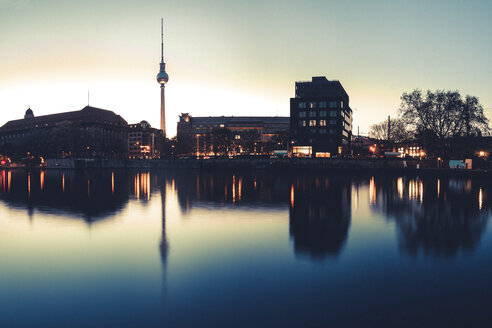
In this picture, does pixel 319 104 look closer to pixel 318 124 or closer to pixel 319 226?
pixel 318 124

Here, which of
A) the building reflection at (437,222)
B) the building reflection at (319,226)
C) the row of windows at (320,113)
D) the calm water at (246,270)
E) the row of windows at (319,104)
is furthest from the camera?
the row of windows at (319,104)

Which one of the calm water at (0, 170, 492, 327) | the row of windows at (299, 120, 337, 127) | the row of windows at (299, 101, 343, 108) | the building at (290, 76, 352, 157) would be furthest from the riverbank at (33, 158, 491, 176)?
the calm water at (0, 170, 492, 327)

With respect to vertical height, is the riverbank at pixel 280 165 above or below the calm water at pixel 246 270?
above

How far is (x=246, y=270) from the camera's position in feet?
44.5

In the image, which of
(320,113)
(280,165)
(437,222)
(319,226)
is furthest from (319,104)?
(319,226)

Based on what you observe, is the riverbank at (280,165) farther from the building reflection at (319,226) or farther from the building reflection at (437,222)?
the building reflection at (319,226)

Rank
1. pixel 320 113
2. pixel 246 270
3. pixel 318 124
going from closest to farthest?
pixel 246 270 → pixel 320 113 → pixel 318 124

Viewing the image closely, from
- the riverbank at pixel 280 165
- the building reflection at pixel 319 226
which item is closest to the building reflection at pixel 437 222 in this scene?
the building reflection at pixel 319 226

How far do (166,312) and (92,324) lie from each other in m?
1.88

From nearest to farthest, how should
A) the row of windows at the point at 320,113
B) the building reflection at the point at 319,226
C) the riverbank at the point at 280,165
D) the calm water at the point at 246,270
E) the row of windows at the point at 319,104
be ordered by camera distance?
1. the calm water at the point at 246,270
2. the building reflection at the point at 319,226
3. the riverbank at the point at 280,165
4. the row of windows at the point at 320,113
5. the row of windows at the point at 319,104

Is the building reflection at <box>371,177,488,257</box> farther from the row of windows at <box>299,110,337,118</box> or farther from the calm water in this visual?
the row of windows at <box>299,110,337,118</box>

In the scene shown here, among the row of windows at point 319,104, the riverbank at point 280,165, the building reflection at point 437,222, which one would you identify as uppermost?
the row of windows at point 319,104

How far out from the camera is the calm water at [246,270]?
9.56 m

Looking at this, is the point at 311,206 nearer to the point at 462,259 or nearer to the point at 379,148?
the point at 462,259
